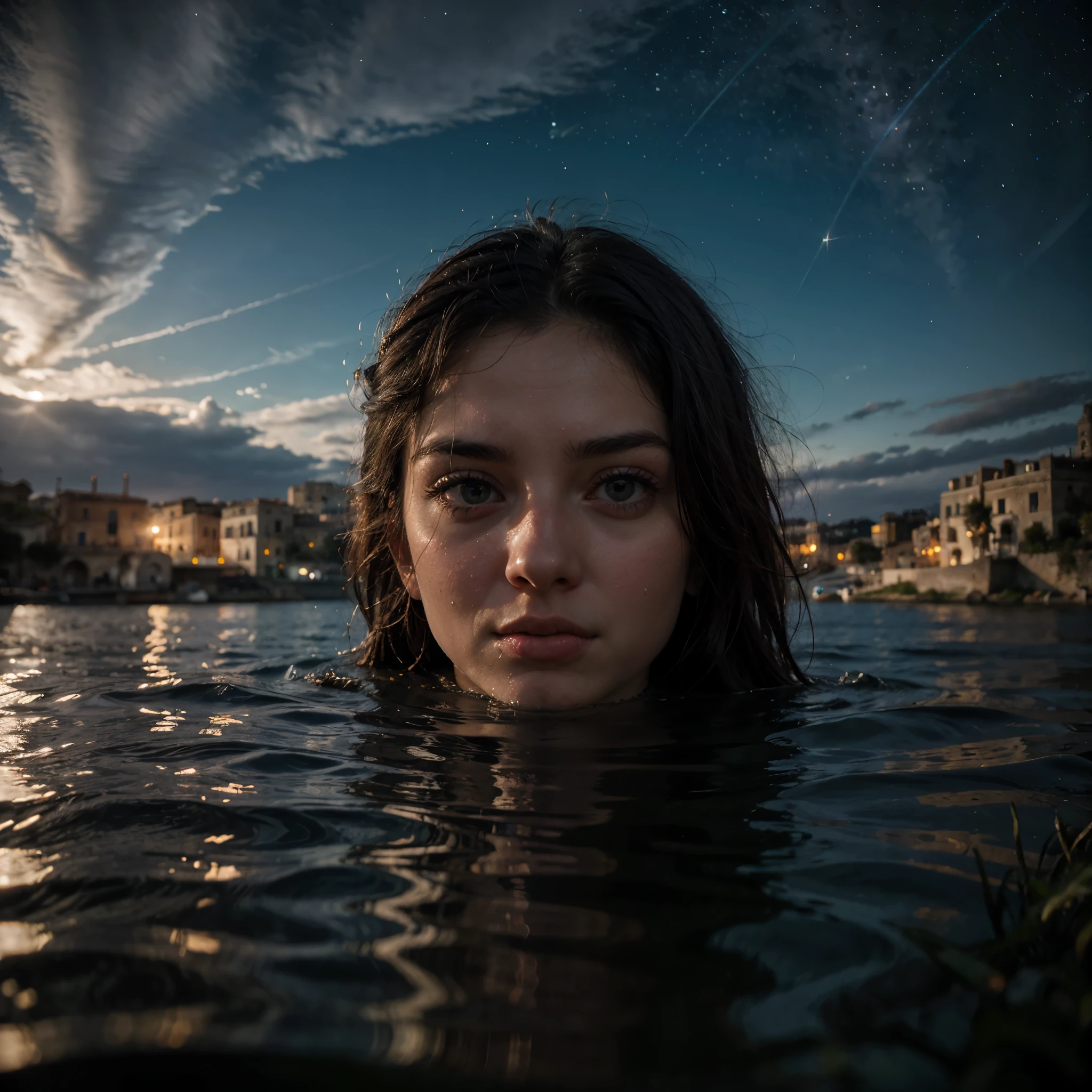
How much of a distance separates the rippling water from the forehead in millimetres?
1135

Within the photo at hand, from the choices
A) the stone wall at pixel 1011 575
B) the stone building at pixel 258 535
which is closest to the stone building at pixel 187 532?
the stone building at pixel 258 535

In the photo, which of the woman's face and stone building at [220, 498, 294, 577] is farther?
stone building at [220, 498, 294, 577]

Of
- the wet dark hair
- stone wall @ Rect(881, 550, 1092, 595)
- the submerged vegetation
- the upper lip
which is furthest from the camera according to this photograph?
stone wall @ Rect(881, 550, 1092, 595)

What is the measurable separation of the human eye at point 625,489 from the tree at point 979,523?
1305 inches

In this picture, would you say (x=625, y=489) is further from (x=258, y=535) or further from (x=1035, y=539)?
(x=258, y=535)

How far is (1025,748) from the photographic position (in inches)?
94.9

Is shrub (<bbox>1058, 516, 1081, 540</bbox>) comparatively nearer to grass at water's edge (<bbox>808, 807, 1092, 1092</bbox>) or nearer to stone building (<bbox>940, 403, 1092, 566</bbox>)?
stone building (<bbox>940, 403, 1092, 566</bbox>)

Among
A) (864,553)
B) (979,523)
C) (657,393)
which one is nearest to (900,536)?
(864,553)

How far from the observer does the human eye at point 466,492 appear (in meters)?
2.60

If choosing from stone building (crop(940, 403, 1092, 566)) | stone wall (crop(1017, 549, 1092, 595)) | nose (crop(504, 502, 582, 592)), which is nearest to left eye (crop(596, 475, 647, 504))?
nose (crop(504, 502, 582, 592))

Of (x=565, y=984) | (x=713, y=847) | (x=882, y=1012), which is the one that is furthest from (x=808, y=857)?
(x=565, y=984)

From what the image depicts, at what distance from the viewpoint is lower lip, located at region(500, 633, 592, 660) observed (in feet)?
8.23

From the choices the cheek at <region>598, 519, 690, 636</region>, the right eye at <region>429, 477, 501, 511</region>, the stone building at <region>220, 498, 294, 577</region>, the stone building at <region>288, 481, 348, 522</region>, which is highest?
the stone building at <region>288, 481, 348, 522</region>

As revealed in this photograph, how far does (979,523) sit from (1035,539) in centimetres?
343
